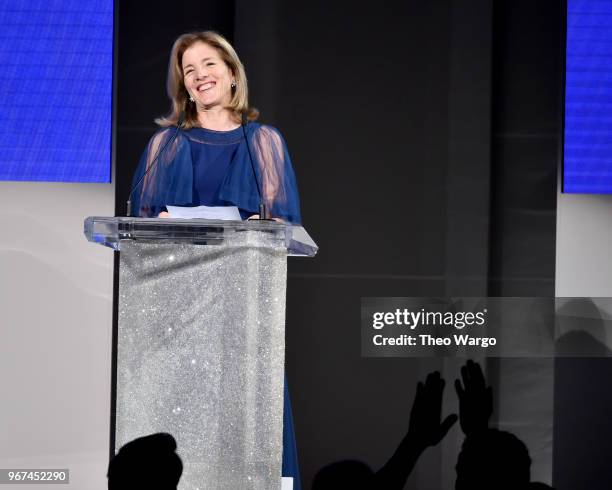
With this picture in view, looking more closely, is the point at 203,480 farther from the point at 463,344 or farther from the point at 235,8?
the point at 235,8

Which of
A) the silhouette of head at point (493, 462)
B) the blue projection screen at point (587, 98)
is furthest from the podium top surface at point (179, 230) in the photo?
the blue projection screen at point (587, 98)

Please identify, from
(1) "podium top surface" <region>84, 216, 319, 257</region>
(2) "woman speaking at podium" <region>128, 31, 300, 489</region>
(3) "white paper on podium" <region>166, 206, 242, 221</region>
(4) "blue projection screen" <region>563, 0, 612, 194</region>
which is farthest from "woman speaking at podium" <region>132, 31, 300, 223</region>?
(4) "blue projection screen" <region>563, 0, 612, 194</region>

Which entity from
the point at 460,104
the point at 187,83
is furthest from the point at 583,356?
the point at 187,83

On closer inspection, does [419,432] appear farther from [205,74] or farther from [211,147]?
[205,74]

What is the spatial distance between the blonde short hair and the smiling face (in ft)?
0.06

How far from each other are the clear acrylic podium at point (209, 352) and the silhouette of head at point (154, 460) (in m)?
0.02

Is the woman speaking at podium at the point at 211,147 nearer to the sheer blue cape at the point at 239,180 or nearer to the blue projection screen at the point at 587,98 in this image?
the sheer blue cape at the point at 239,180

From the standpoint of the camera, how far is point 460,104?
11.0ft

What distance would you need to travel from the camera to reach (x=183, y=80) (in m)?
2.71

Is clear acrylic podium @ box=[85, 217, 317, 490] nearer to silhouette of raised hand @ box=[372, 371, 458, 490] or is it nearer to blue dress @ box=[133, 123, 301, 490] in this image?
blue dress @ box=[133, 123, 301, 490]

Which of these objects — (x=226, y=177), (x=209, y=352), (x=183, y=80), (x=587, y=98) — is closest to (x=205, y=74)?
(x=183, y=80)

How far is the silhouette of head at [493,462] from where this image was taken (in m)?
2.95

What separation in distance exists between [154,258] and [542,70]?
2277 millimetres

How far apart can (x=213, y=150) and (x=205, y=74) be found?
246mm
